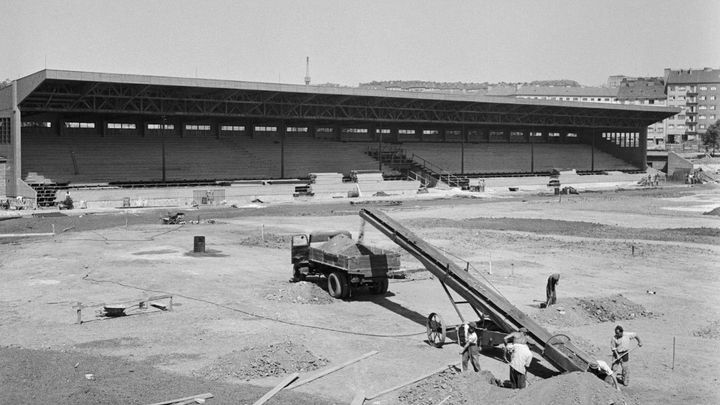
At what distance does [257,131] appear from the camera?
7706 cm

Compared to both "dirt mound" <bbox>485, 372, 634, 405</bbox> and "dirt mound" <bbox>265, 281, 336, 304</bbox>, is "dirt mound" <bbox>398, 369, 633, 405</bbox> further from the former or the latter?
"dirt mound" <bbox>265, 281, 336, 304</bbox>

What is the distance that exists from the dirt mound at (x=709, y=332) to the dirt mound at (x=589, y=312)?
5.73 feet

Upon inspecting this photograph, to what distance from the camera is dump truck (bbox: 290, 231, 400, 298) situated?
840 inches

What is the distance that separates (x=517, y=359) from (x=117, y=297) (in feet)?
47.3

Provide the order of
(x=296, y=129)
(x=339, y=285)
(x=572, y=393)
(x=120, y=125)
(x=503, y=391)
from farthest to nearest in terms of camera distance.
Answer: (x=296, y=129) → (x=120, y=125) → (x=339, y=285) → (x=503, y=391) → (x=572, y=393)

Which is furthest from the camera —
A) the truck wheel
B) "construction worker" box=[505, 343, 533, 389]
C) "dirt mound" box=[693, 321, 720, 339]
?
the truck wheel

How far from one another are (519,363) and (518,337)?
1.98ft

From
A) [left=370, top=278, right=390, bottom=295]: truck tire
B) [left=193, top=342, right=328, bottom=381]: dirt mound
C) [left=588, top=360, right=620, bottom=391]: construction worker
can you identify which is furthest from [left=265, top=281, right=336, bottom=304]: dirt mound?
[left=588, top=360, right=620, bottom=391]: construction worker

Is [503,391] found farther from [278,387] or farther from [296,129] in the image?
[296,129]

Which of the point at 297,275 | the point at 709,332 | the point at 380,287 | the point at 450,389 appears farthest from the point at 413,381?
the point at 297,275

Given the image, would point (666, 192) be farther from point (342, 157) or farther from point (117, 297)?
point (117, 297)

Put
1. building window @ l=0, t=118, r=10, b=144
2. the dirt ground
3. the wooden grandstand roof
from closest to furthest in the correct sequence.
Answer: the dirt ground, building window @ l=0, t=118, r=10, b=144, the wooden grandstand roof

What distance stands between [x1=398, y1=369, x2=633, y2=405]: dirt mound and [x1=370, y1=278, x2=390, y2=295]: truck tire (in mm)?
8730

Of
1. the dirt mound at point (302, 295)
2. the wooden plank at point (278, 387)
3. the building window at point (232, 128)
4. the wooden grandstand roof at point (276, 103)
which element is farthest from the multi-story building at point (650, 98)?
the wooden plank at point (278, 387)
